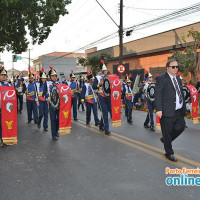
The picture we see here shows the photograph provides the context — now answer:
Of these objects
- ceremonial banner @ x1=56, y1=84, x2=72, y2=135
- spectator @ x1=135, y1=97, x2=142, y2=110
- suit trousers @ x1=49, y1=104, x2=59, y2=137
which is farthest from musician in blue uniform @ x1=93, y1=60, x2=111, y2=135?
spectator @ x1=135, y1=97, x2=142, y2=110

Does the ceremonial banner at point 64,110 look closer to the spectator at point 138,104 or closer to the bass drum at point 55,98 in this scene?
the bass drum at point 55,98

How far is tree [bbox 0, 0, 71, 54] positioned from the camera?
14742 mm

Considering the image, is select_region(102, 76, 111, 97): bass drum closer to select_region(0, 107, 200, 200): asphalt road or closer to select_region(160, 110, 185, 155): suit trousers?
select_region(0, 107, 200, 200): asphalt road

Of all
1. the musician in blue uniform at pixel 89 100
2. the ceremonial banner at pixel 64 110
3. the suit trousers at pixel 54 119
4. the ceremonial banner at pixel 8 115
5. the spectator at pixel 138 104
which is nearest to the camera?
the ceremonial banner at pixel 8 115

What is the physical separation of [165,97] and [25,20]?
14.0 metres

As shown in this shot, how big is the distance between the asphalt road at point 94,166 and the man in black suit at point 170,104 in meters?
0.57

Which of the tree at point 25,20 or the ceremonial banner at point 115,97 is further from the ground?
the tree at point 25,20

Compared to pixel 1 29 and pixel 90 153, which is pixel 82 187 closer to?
pixel 90 153

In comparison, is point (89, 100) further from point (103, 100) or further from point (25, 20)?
point (25, 20)

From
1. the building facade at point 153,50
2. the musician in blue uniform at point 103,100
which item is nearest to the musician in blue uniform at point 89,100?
the musician in blue uniform at point 103,100

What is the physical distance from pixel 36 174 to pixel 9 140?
6.95ft

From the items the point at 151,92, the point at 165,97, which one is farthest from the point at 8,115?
the point at 151,92

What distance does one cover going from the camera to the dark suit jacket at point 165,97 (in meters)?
4.75

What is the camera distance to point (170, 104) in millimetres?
4754
